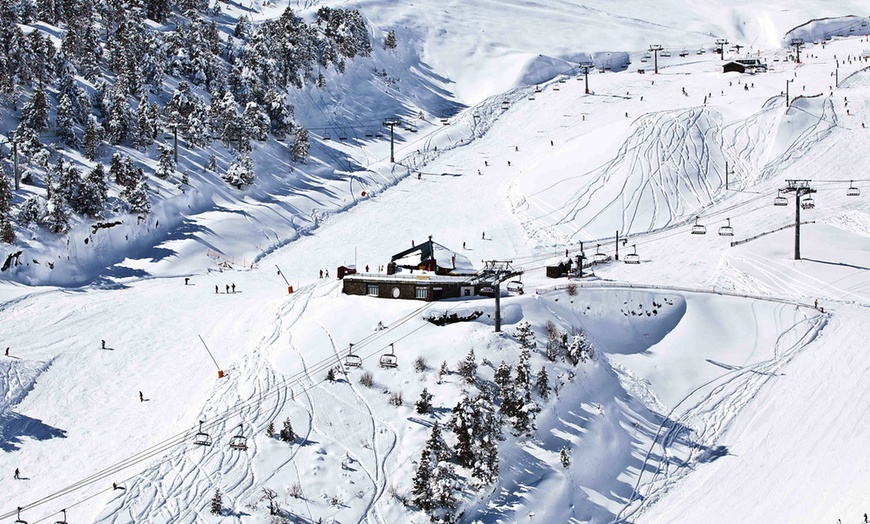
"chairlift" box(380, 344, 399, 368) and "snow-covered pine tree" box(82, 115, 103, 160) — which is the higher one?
"snow-covered pine tree" box(82, 115, 103, 160)

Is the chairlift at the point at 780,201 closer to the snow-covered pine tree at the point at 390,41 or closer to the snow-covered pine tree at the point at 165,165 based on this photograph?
the snow-covered pine tree at the point at 165,165

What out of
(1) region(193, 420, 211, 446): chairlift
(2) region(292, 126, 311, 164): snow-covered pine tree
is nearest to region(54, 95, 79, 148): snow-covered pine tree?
(2) region(292, 126, 311, 164): snow-covered pine tree

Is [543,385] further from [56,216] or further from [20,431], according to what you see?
[56,216]

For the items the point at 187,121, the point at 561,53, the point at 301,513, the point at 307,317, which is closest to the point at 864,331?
the point at 307,317

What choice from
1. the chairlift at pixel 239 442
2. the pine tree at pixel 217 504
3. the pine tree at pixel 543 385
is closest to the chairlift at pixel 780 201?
the pine tree at pixel 543 385

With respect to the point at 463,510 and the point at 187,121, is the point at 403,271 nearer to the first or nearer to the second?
the point at 463,510

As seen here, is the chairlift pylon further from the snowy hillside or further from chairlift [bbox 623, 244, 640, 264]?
chairlift [bbox 623, 244, 640, 264]

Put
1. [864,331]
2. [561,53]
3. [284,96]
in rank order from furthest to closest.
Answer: [561,53], [284,96], [864,331]
